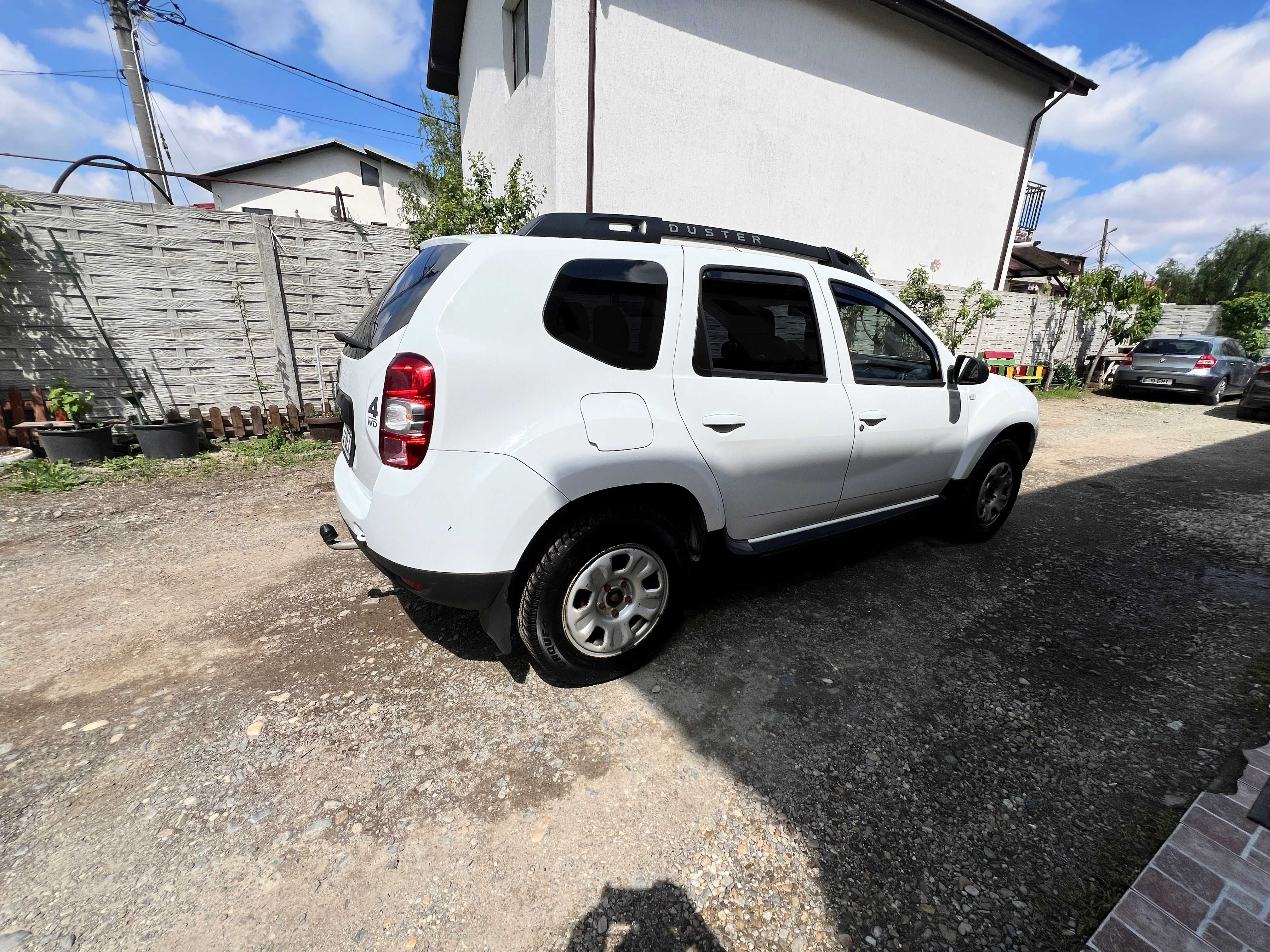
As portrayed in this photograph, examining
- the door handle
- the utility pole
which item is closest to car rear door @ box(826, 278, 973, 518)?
the door handle

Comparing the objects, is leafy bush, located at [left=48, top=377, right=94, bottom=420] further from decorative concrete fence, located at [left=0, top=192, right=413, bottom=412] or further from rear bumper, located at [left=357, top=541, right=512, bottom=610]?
rear bumper, located at [left=357, top=541, right=512, bottom=610]

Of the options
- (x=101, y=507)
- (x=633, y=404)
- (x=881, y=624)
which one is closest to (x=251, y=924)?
(x=633, y=404)

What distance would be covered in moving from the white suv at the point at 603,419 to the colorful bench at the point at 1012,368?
31.4 feet

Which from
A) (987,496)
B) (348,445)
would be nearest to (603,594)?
(348,445)

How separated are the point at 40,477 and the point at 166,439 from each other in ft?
3.01

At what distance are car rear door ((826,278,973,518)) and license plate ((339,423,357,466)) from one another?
2479 millimetres

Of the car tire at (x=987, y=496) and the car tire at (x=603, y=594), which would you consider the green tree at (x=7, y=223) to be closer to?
the car tire at (x=603, y=594)

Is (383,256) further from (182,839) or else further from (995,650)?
(995,650)

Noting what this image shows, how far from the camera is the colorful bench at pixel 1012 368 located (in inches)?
441

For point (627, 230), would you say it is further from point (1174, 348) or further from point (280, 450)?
point (1174, 348)

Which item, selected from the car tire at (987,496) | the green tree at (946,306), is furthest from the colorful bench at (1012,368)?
the car tire at (987,496)

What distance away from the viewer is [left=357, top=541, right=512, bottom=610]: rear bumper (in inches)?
78.0

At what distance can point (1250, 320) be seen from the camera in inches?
677

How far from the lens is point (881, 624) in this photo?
2.98 metres
